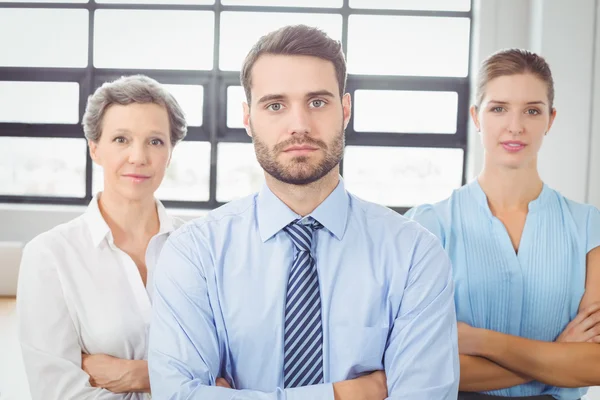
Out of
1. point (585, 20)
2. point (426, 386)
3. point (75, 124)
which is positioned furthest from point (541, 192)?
point (75, 124)

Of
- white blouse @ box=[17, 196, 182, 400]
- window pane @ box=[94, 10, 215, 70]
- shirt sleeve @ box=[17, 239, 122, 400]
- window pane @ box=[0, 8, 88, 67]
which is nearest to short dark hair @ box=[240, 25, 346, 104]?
white blouse @ box=[17, 196, 182, 400]

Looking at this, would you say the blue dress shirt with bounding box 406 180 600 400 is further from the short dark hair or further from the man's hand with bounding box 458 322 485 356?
the short dark hair

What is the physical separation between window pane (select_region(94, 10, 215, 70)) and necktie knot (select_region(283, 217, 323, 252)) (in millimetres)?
4058

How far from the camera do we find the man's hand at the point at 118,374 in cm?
167

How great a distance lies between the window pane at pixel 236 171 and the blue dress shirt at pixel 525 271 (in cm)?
362

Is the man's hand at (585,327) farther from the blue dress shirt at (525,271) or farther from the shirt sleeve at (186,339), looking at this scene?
the shirt sleeve at (186,339)

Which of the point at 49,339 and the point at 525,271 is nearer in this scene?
the point at 49,339

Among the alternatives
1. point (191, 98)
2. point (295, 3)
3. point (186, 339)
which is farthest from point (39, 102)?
point (186, 339)

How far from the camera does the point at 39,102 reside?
5.58 m

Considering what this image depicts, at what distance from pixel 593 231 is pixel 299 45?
1.09m

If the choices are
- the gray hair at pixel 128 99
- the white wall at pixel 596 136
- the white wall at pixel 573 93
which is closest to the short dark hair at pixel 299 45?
the gray hair at pixel 128 99

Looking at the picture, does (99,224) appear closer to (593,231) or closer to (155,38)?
(593,231)

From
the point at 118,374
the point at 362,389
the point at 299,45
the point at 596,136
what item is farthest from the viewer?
the point at 596,136

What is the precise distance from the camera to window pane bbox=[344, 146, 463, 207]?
5.39m
